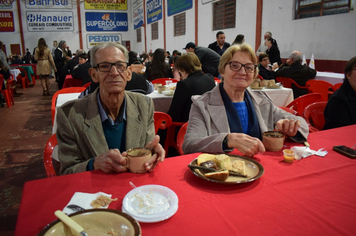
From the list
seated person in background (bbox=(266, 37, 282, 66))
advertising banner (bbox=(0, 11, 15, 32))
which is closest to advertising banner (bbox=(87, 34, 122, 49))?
advertising banner (bbox=(0, 11, 15, 32))

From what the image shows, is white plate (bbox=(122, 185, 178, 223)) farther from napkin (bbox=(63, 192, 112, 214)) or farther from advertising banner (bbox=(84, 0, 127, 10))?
advertising banner (bbox=(84, 0, 127, 10))

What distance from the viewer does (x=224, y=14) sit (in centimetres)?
870

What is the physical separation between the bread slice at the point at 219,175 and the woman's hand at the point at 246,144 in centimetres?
31

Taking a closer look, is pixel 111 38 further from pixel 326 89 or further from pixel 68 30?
pixel 326 89

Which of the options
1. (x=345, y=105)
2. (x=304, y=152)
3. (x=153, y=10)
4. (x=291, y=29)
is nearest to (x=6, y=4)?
(x=153, y=10)

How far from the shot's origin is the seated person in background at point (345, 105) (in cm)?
223

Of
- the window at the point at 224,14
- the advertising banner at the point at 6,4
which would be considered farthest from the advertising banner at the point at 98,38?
the window at the point at 224,14

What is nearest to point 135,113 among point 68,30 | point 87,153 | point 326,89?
point 87,153

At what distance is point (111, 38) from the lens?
19719 millimetres

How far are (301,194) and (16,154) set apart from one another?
13.1 ft

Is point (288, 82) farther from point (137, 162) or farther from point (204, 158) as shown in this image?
point (137, 162)

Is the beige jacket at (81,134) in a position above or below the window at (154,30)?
below

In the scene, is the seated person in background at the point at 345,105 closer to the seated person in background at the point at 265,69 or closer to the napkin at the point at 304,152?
the napkin at the point at 304,152

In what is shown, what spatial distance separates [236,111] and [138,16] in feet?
59.6
